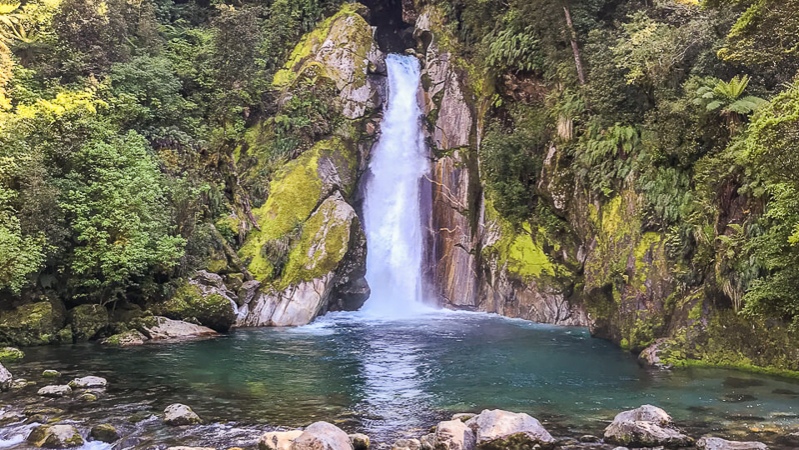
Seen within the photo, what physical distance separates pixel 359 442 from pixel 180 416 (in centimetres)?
374

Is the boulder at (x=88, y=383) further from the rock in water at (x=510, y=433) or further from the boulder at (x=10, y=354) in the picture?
the rock in water at (x=510, y=433)

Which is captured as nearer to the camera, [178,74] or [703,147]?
[703,147]

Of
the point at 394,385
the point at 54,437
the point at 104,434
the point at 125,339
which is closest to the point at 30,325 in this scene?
the point at 125,339

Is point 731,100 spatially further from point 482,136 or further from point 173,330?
point 173,330

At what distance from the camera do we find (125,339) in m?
19.3

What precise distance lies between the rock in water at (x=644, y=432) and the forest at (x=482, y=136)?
13.8ft

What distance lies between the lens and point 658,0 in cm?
2117

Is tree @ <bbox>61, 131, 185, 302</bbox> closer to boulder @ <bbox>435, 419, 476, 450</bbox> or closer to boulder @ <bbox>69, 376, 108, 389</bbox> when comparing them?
boulder @ <bbox>69, 376, 108, 389</bbox>

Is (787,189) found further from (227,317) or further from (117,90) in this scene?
(117,90)

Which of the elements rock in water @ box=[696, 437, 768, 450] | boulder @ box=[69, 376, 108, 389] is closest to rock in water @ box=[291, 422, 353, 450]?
rock in water @ box=[696, 437, 768, 450]

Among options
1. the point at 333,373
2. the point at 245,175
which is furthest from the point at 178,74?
the point at 333,373

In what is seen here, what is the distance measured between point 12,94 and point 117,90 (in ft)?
13.0

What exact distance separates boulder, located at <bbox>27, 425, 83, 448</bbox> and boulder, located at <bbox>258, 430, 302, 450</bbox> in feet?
11.0

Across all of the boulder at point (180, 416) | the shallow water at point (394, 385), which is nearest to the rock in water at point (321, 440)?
the shallow water at point (394, 385)
